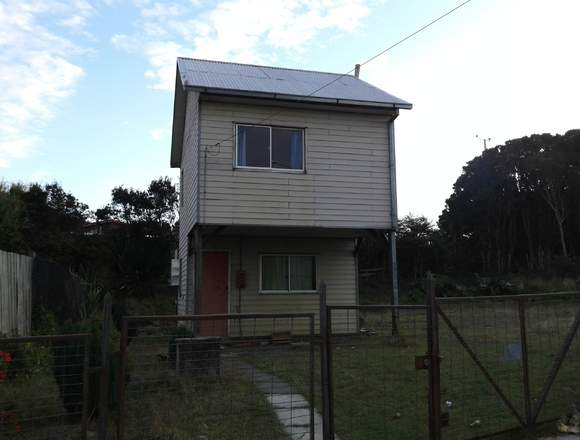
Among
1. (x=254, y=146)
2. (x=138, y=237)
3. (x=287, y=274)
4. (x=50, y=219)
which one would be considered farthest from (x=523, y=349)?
(x=50, y=219)

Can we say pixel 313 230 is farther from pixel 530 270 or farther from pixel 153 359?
pixel 530 270

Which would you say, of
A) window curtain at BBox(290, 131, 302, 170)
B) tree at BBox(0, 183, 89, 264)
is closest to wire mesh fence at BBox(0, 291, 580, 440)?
window curtain at BBox(290, 131, 302, 170)

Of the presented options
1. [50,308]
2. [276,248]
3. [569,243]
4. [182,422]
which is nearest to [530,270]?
[569,243]

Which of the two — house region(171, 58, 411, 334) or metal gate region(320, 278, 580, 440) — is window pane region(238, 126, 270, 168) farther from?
metal gate region(320, 278, 580, 440)

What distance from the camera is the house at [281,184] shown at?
41.8ft

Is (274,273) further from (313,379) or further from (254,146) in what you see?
(313,379)

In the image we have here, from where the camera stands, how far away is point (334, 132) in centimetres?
1373

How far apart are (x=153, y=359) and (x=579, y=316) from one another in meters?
4.87

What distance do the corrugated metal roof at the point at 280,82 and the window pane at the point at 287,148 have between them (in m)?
1.00

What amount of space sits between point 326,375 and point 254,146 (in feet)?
29.4

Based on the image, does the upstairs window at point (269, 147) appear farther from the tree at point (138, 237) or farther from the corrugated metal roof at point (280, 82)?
the tree at point (138, 237)

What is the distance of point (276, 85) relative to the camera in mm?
13977

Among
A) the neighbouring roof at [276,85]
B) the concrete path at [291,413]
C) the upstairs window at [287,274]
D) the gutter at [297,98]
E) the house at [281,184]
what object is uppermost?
the neighbouring roof at [276,85]

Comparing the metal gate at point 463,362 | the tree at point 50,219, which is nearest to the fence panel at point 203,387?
the metal gate at point 463,362
